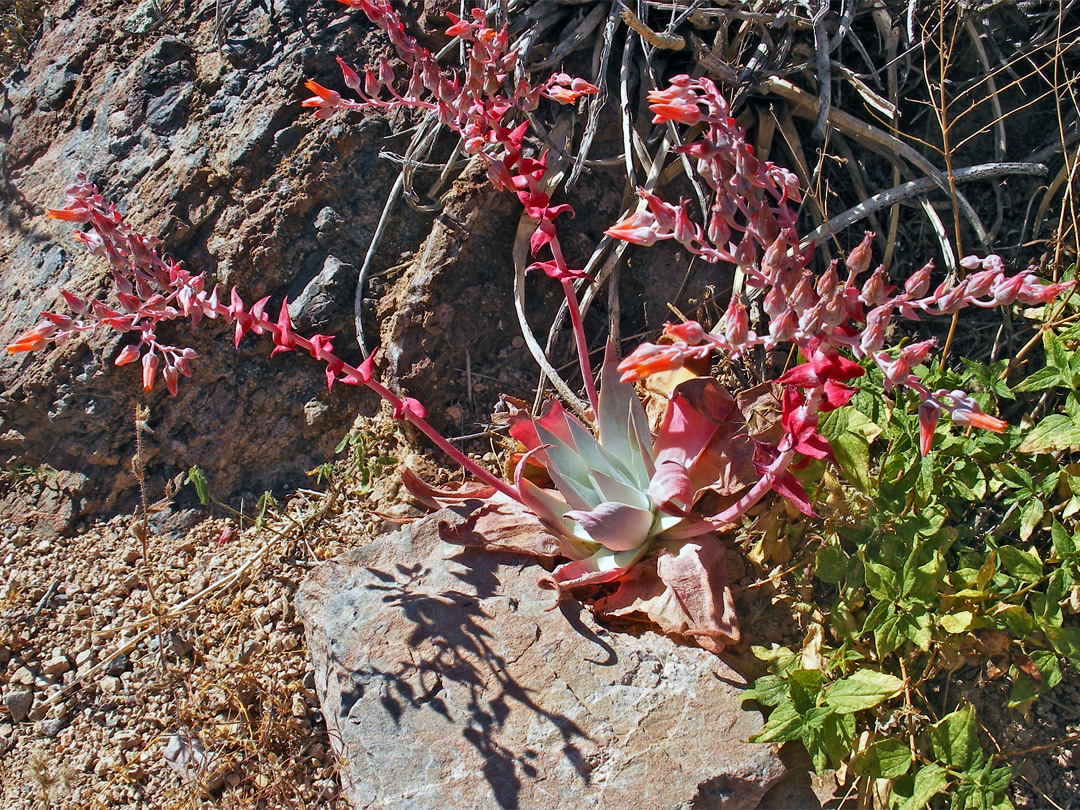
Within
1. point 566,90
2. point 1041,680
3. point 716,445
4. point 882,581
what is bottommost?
point 1041,680

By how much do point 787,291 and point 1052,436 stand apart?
0.91 metres

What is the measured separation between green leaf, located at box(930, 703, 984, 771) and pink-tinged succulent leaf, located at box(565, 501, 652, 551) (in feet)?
2.90

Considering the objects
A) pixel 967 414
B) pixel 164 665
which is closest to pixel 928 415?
pixel 967 414

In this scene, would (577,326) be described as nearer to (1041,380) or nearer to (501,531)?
(501,531)

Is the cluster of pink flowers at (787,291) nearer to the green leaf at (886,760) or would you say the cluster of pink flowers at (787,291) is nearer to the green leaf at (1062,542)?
the green leaf at (1062,542)

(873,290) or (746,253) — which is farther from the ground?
(746,253)

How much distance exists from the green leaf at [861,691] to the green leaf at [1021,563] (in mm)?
406

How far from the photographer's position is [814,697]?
1917mm

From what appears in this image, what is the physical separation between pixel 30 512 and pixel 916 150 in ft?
11.5

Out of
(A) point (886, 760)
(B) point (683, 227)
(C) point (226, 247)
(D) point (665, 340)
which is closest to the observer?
(B) point (683, 227)

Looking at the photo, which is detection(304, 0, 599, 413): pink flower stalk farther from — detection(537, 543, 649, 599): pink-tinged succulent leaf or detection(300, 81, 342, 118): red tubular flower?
detection(537, 543, 649, 599): pink-tinged succulent leaf

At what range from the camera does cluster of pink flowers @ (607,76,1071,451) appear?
143cm

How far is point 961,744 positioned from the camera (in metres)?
1.81

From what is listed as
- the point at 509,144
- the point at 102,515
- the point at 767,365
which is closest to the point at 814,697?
the point at 767,365
